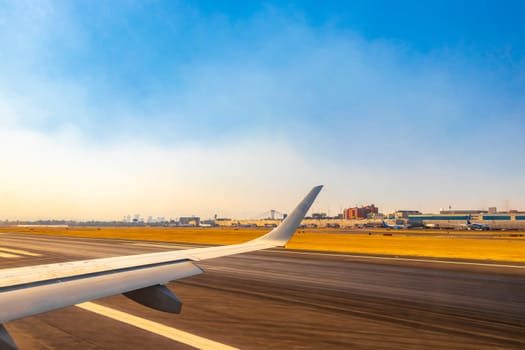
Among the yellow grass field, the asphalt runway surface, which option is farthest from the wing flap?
the yellow grass field

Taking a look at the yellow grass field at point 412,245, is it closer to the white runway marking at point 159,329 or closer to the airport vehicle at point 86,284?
the white runway marking at point 159,329

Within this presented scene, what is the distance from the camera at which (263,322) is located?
22.2ft

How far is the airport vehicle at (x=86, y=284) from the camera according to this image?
285cm

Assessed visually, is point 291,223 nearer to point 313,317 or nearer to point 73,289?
point 313,317

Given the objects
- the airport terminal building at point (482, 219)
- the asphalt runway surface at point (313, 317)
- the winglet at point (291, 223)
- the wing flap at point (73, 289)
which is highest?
the winglet at point (291, 223)

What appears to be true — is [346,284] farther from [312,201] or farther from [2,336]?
[2,336]

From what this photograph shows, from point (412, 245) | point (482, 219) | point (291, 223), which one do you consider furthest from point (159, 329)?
point (482, 219)

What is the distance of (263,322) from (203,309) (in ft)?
5.94

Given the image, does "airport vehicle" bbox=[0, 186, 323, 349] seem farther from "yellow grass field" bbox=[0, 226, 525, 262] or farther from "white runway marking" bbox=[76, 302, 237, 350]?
"yellow grass field" bbox=[0, 226, 525, 262]

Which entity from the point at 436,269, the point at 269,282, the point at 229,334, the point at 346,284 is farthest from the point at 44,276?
the point at 436,269

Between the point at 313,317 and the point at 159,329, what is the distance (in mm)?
3259

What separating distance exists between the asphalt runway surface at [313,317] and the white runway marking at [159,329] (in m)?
0.05

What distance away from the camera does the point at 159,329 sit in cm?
626

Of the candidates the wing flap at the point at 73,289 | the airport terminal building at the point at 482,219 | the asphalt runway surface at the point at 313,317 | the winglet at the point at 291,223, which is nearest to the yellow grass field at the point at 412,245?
the asphalt runway surface at the point at 313,317
